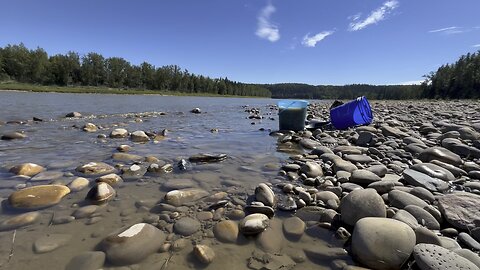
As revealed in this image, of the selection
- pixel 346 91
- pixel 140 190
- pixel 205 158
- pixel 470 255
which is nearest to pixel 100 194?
pixel 140 190

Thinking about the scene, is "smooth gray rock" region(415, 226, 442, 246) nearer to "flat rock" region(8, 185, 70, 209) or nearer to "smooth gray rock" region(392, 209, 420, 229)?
"smooth gray rock" region(392, 209, 420, 229)

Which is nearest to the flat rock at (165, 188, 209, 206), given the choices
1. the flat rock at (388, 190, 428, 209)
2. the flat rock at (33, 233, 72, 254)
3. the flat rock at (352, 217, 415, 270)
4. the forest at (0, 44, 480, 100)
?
the flat rock at (33, 233, 72, 254)

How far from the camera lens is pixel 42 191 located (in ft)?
11.5

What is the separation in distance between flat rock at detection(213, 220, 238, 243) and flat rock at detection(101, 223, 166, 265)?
0.56 m

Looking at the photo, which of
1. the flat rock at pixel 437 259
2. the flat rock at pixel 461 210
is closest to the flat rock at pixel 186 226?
the flat rock at pixel 437 259

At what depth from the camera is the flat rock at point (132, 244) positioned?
2367 millimetres

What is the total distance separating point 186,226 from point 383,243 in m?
2.00

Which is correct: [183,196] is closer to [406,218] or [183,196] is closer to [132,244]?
[132,244]

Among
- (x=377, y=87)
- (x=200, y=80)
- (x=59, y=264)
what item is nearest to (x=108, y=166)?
(x=59, y=264)

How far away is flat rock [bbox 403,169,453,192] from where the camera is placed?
3995mm

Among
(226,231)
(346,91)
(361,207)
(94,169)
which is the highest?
(346,91)

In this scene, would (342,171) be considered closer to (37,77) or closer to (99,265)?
(99,265)

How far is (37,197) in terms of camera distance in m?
3.39

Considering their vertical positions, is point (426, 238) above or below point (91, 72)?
below
